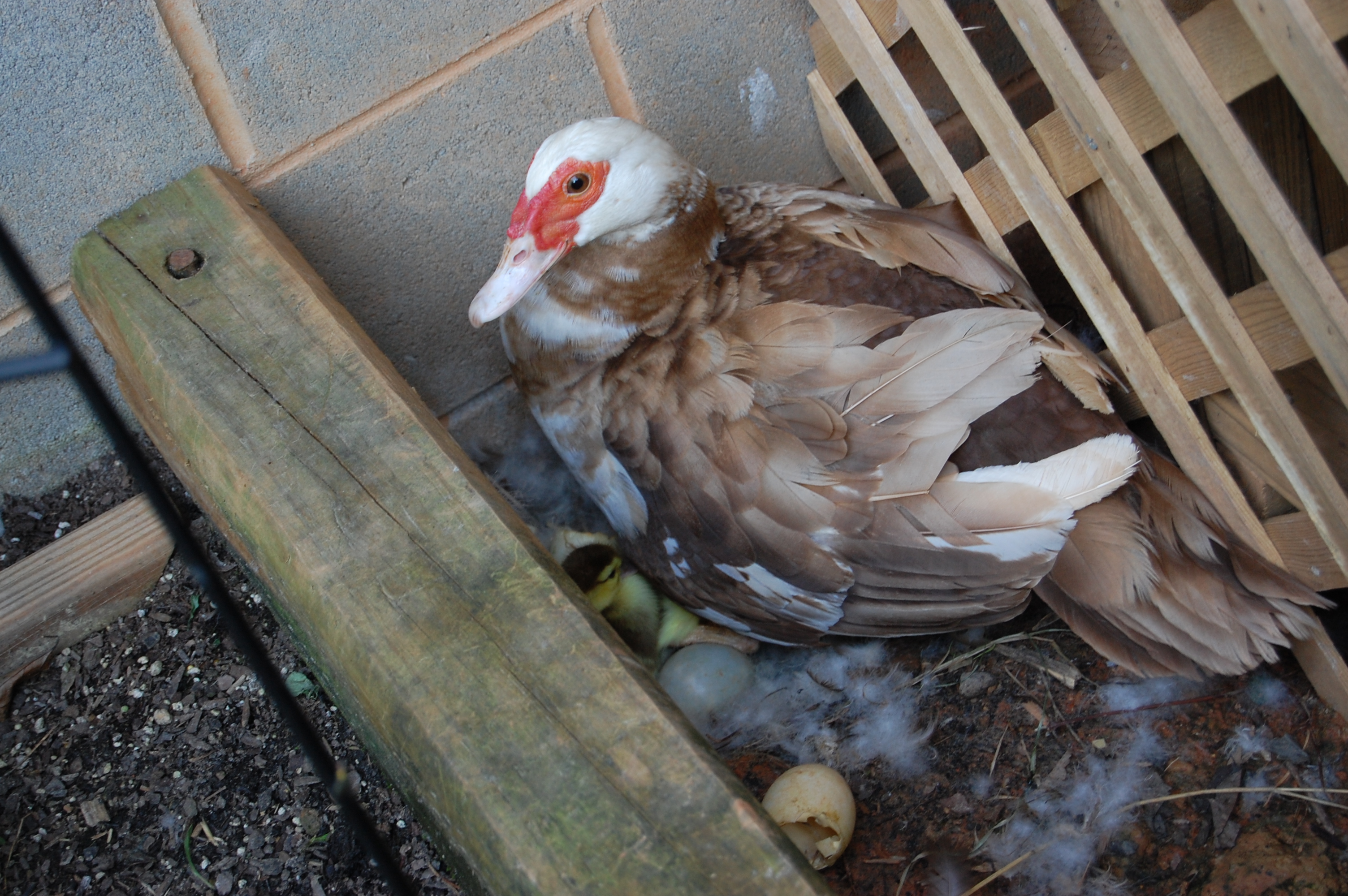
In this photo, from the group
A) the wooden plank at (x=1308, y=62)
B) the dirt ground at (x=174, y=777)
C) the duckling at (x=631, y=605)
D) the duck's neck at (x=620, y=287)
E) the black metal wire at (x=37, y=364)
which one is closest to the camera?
the black metal wire at (x=37, y=364)

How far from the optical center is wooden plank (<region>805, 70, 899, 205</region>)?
2.18 m

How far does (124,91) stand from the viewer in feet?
5.26

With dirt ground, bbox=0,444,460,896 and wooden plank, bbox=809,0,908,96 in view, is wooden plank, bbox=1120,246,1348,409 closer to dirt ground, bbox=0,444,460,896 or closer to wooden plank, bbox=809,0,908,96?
wooden plank, bbox=809,0,908,96

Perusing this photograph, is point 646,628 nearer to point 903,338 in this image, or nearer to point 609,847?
point 903,338

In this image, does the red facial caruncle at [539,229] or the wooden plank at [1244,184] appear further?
the red facial caruncle at [539,229]

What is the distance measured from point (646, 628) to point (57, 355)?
4.82 ft

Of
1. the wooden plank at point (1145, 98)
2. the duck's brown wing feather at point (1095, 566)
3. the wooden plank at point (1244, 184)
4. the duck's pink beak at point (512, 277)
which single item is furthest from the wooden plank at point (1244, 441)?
the duck's pink beak at point (512, 277)

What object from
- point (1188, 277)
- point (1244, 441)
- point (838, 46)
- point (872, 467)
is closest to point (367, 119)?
point (838, 46)

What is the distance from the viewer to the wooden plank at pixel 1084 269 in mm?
1647

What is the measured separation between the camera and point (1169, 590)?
1.62m

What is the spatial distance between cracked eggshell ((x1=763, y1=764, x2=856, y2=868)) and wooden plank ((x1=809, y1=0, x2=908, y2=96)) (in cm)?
144

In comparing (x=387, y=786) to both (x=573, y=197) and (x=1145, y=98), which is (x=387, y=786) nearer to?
(x=573, y=197)

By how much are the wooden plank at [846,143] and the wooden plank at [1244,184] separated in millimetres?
816

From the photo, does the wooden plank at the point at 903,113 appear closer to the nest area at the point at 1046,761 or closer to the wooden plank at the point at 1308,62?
the wooden plank at the point at 1308,62
